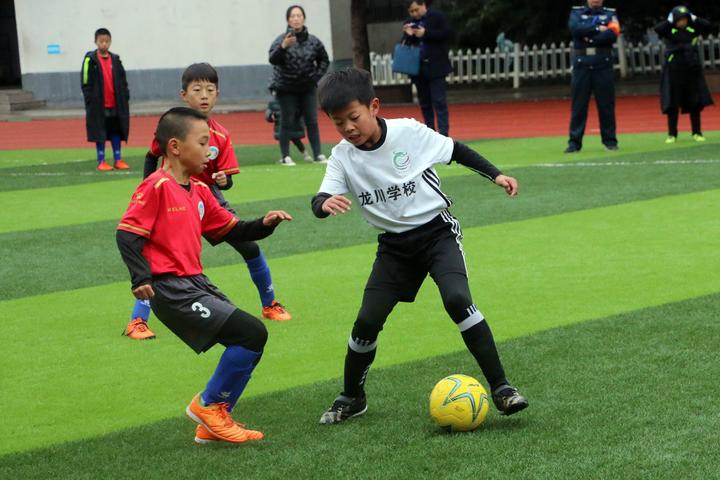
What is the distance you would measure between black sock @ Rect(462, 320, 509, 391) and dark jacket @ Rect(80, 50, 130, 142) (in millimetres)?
13744

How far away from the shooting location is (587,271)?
902 cm

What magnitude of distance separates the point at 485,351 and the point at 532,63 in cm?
3251

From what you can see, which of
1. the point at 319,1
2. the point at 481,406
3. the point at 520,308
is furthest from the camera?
the point at 319,1

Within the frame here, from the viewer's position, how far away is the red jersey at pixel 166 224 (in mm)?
5359

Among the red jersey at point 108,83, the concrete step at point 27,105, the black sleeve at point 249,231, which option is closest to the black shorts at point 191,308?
the black sleeve at point 249,231

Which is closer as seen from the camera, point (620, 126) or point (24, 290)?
point (24, 290)

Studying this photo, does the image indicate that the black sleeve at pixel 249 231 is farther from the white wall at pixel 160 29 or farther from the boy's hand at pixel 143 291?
the white wall at pixel 160 29

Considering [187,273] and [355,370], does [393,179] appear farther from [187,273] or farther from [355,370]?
[187,273]

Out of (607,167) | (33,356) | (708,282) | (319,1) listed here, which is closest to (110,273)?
(33,356)

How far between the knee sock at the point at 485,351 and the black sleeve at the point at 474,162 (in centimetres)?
68

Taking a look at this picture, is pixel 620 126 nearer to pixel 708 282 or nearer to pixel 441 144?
pixel 708 282

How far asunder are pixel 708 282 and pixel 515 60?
2905 cm

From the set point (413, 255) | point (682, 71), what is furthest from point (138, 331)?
point (682, 71)

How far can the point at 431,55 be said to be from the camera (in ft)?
61.0
